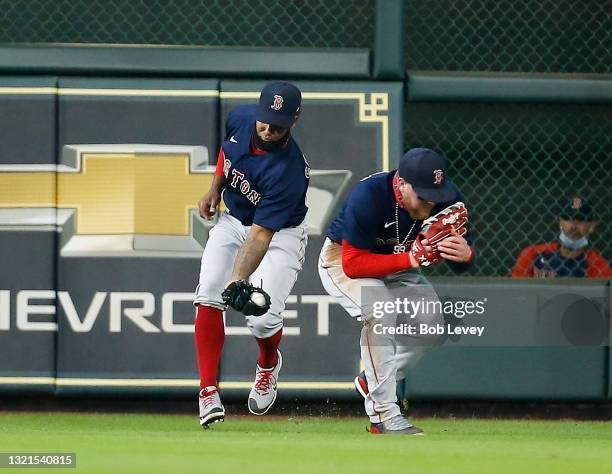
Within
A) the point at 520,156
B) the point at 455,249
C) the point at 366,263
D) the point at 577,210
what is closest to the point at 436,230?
the point at 455,249

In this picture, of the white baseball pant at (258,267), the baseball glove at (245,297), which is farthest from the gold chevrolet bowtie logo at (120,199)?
the baseball glove at (245,297)

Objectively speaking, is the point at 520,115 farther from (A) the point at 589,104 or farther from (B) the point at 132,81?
(B) the point at 132,81

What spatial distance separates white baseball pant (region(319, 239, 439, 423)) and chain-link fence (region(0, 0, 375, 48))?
237 cm

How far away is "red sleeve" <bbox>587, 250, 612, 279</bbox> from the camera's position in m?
8.25

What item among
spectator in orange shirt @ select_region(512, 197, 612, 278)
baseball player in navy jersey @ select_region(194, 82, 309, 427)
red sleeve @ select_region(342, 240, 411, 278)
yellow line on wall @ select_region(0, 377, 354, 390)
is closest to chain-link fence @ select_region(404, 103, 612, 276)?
spectator in orange shirt @ select_region(512, 197, 612, 278)

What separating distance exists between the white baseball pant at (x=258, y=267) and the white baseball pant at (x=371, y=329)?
19 cm

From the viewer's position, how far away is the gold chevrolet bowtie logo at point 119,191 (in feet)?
25.9

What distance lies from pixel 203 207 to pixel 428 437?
1.65 meters

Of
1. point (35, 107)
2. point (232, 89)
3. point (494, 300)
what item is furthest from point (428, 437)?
point (35, 107)

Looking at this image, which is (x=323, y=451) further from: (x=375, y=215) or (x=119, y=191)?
(x=119, y=191)

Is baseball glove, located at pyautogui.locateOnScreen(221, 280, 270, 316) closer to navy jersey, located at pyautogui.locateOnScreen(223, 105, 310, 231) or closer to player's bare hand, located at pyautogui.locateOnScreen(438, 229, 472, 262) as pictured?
navy jersey, located at pyautogui.locateOnScreen(223, 105, 310, 231)

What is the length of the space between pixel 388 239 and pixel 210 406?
3.84 ft

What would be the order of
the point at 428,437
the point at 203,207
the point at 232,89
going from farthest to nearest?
the point at 232,89
the point at 203,207
the point at 428,437

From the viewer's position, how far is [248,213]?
6.80m
